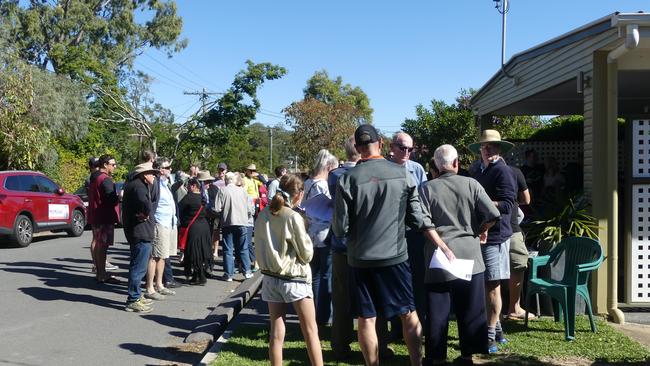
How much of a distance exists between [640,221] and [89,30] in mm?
40060

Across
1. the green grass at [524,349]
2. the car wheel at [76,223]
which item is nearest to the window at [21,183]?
the car wheel at [76,223]

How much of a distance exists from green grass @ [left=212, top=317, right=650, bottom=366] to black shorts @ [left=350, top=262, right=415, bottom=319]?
41.7 inches

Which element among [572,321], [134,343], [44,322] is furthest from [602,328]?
[44,322]

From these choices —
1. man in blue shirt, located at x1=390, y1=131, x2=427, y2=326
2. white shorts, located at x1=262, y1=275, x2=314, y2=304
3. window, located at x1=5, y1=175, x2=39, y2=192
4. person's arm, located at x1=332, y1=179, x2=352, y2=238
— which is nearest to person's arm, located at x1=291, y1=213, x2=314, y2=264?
white shorts, located at x1=262, y1=275, x2=314, y2=304

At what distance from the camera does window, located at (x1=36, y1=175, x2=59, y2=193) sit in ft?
52.0

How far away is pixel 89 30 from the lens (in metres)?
41.8

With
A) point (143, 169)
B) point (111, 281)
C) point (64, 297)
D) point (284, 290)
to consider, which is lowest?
point (64, 297)

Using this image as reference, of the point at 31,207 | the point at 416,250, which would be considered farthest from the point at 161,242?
the point at 31,207

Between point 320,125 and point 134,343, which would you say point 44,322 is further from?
point 320,125

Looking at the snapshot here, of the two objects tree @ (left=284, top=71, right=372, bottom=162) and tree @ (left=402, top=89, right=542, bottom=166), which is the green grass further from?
tree @ (left=284, top=71, right=372, bottom=162)

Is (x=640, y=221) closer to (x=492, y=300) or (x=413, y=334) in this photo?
(x=492, y=300)

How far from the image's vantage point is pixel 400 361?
5.80 meters

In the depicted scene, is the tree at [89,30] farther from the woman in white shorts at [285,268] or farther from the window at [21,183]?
the woman in white shorts at [285,268]

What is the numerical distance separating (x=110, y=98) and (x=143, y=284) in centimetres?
2505
